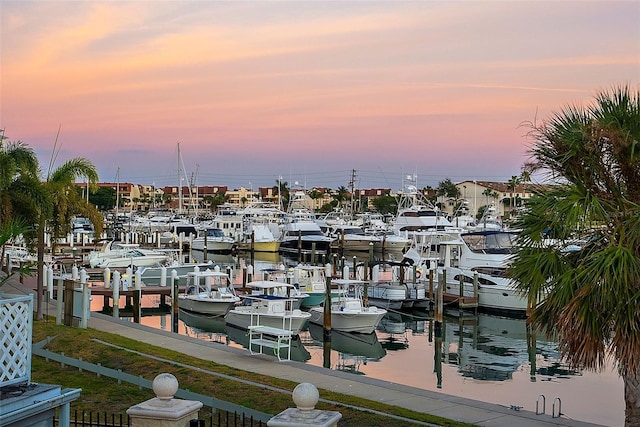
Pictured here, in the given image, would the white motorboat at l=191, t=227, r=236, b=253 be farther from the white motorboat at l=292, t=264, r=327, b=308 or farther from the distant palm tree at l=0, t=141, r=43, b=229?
the distant palm tree at l=0, t=141, r=43, b=229

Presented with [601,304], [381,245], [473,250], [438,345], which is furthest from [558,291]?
[381,245]

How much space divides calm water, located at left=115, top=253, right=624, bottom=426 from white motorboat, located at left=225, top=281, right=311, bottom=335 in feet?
2.53

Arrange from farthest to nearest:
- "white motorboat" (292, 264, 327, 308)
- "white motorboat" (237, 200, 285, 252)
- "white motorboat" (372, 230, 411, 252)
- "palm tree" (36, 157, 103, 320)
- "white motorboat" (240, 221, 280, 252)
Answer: "white motorboat" (237, 200, 285, 252) → "white motorboat" (240, 221, 280, 252) → "white motorboat" (372, 230, 411, 252) → "white motorboat" (292, 264, 327, 308) → "palm tree" (36, 157, 103, 320)

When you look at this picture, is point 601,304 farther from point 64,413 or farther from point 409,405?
point 64,413

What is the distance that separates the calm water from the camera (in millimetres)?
24359

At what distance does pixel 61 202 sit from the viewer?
28.9 meters

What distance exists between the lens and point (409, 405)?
54.9ft

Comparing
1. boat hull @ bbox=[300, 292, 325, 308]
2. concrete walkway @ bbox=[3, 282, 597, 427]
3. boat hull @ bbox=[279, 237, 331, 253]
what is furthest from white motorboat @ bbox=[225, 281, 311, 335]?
boat hull @ bbox=[279, 237, 331, 253]

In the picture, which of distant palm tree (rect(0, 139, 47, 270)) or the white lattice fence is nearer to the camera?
the white lattice fence

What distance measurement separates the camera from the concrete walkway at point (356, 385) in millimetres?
15625

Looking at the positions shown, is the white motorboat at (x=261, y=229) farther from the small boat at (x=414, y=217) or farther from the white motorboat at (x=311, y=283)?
the white motorboat at (x=311, y=283)

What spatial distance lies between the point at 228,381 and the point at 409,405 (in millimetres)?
4540

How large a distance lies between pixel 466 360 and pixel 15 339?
24.4 m

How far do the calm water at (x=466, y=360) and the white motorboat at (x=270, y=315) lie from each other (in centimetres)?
77
